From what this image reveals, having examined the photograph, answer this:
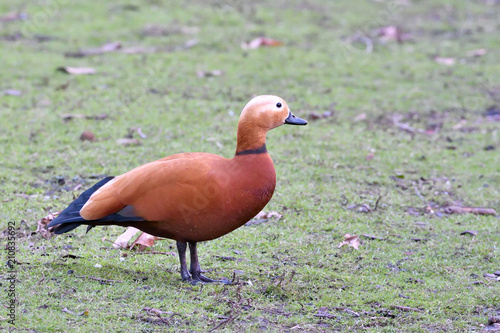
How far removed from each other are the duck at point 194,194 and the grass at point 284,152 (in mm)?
359

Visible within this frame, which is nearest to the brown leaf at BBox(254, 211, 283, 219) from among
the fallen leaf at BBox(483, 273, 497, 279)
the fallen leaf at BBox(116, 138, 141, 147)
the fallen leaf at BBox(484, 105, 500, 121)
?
the fallen leaf at BBox(483, 273, 497, 279)

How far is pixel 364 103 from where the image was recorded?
8.89m

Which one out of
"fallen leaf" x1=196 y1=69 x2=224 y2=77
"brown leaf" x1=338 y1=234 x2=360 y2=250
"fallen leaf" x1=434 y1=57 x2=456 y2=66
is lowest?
"fallen leaf" x1=434 y1=57 x2=456 y2=66

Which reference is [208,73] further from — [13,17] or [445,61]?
[13,17]

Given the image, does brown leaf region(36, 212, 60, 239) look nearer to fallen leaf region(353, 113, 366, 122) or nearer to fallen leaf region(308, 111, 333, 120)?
fallen leaf region(308, 111, 333, 120)

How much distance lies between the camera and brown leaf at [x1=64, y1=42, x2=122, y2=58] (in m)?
Result: 10.1

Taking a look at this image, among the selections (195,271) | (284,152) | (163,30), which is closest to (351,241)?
(195,271)

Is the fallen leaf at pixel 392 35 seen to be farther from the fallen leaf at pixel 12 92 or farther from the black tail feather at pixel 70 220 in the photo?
the black tail feather at pixel 70 220

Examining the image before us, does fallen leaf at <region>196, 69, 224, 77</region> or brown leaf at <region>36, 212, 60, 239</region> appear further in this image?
fallen leaf at <region>196, 69, 224, 77</region>

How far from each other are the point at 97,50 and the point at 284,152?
435 cm

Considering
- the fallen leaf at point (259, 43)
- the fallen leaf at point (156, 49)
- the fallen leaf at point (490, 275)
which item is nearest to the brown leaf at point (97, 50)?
the fallen leaf at point (156, 49)

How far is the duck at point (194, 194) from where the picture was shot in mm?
4000

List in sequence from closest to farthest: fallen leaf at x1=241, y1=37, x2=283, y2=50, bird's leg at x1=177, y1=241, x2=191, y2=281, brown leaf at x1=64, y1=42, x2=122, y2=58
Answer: bird's leg at x1=177, y1=241, x2=191, y2=281
brown leaf at x1=64, y1=42, x2=122, y2=58
fallen leaf at x1=241, y1=37, x2=283, y2=50

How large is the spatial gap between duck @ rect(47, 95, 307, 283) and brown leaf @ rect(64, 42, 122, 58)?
6.35 metres
